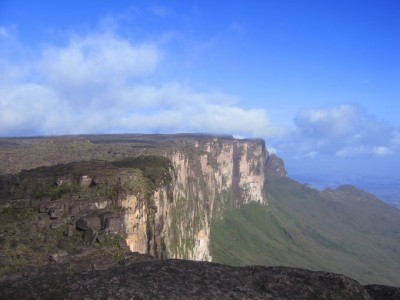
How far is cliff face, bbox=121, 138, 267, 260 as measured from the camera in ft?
152

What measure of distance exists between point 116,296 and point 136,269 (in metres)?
2.20

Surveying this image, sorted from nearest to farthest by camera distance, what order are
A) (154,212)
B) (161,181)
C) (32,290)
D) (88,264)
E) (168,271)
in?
1. (32,290)
2. (168,271)
3. (88,264)
4. (154,212)
5. (161,181)

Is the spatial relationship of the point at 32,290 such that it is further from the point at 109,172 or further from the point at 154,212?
the point at 154,212

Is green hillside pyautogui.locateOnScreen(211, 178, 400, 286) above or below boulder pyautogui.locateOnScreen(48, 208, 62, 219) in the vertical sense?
below

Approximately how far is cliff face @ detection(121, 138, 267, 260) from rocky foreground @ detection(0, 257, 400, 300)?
2738 cm

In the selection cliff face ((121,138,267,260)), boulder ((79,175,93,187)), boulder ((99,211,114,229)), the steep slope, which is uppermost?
the steep slope

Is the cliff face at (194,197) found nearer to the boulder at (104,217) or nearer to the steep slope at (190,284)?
the boulder at (104,217)

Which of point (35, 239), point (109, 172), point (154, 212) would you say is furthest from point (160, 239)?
point (35, 239)

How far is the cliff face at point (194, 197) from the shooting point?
46.4 m

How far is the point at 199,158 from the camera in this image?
125062 millimetres

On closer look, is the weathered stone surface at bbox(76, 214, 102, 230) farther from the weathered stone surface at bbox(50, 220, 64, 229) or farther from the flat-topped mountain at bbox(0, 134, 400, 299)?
the weathered stone surface at bbox(50, 220, 64, 229)

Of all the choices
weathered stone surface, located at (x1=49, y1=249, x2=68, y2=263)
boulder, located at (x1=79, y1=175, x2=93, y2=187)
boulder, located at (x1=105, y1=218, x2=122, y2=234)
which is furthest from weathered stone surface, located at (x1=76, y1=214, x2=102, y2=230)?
Answer: boulder, located at (x1=79, y1=175, x2=93, y2=187)

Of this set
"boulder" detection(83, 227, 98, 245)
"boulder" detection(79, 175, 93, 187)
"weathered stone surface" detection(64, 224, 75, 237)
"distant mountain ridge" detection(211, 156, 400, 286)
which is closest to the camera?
"boulder" detection(83, 227, 98, 245)

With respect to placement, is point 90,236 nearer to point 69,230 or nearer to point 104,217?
point 69,230
